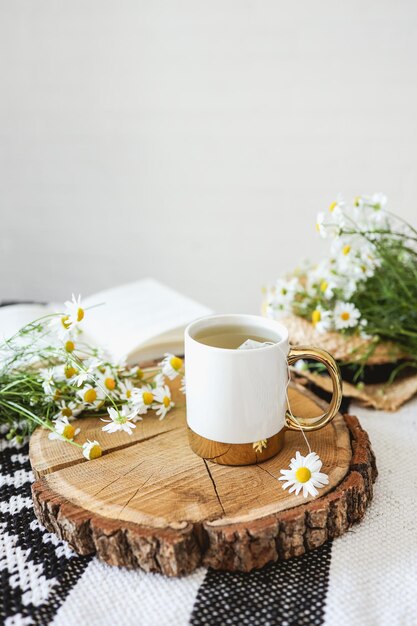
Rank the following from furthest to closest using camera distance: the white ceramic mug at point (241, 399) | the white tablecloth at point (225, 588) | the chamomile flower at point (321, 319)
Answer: the chamomile flower at point (321, 319) < the white ceramic mug at point (241, 399) < the white tablecloth at point (225, 588)

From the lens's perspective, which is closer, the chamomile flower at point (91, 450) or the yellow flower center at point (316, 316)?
the chamomile flower at point (91, 450)

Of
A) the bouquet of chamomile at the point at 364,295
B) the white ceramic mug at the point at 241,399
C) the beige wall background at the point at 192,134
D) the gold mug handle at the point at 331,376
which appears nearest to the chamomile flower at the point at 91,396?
the white ceramic mug at the point at 241,399

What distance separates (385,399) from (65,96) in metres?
1.56

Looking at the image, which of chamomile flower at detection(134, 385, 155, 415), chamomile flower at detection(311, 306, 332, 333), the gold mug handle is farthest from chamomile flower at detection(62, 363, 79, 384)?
chamomile flower at detection(311, 306, 332, 333)

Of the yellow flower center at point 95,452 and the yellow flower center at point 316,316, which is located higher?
the yellow flower center at point 316,316

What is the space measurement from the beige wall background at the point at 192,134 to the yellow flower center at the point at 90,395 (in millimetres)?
1203

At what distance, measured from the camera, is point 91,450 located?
2.41 ft

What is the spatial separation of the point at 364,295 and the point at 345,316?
0.12m

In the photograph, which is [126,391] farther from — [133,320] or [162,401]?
[133,320]

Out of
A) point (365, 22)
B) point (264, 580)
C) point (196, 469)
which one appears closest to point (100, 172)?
point (365, 22)

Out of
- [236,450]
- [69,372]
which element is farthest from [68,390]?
[236,450]

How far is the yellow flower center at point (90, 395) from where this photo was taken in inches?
32.3

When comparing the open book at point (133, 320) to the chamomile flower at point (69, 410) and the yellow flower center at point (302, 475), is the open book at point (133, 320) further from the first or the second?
the yellow flower center at point (302, 475)

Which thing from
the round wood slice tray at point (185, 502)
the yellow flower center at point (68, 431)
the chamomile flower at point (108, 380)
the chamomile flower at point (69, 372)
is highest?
the chamomile flower at point (69, 372)
